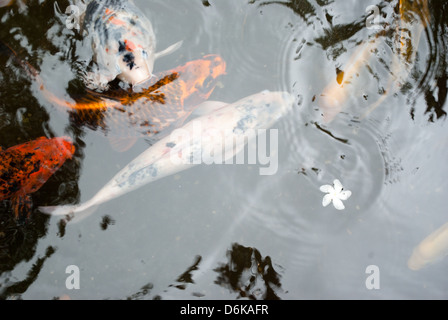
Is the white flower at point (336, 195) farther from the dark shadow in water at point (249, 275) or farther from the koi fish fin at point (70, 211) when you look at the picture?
the koi fish fin at point (70, 211)

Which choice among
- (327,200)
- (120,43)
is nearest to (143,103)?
(120,43)

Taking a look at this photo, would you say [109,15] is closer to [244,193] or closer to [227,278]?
[244,193]

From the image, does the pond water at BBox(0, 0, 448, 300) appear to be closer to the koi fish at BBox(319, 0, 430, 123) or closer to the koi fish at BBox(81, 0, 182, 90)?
the koi fish at BBox(319, 0, 430, 123)

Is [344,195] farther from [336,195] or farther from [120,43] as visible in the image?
[120,43]

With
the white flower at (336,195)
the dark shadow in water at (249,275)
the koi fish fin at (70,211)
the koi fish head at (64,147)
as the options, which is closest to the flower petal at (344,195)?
the white flower at (336,195)

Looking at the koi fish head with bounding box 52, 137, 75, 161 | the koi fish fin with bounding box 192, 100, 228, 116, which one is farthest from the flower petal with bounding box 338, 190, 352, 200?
the koi fish head with bounding box 52, 137, 75, 161
